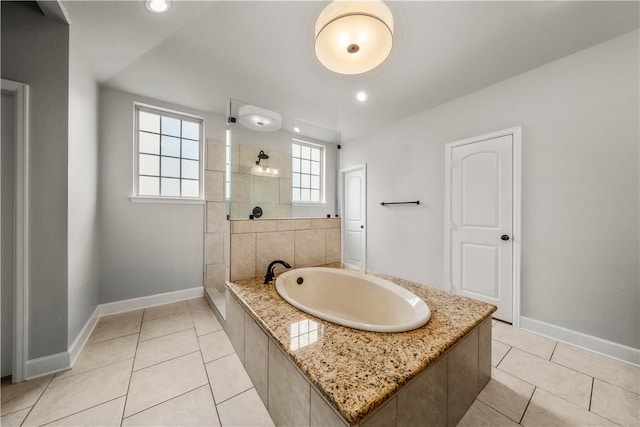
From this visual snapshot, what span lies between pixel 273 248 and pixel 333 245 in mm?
687

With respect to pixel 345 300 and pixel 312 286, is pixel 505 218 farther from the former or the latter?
pixel 312 286

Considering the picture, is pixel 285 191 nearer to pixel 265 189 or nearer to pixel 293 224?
pixel 265 189

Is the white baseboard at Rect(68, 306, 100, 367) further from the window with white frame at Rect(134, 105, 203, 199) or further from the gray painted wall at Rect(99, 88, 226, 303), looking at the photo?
the window with white frame at Rect(134, 105, 203, 199)

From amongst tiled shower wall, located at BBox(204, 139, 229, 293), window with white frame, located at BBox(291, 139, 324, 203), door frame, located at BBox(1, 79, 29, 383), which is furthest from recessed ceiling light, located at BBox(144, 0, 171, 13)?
tiled shower wall, located at BBox(204, 139, 229, 293)

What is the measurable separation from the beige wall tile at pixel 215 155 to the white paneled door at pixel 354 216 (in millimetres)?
2149

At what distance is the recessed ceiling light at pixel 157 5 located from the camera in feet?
4.52

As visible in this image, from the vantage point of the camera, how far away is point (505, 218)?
7.38 feet

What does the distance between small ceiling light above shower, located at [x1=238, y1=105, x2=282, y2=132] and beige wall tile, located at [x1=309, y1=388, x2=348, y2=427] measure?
6.83ft

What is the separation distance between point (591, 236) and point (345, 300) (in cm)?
207

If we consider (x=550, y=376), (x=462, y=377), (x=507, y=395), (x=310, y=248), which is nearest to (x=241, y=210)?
(x=310, y=248)

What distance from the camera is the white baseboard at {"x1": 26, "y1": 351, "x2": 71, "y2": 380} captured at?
1440mm

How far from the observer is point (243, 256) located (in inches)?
75.0

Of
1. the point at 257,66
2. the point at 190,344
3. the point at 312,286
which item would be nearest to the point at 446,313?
the point at 312,286

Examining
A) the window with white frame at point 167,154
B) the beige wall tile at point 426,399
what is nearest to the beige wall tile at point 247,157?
the window with white frame at point 167,154
